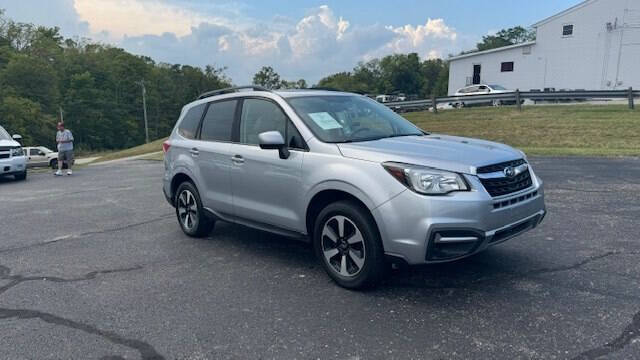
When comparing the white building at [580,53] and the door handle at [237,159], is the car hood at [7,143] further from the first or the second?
the white building at [580,53]

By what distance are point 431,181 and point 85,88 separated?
282 ft

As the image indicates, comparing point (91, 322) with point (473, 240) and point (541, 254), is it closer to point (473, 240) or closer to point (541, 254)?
point (473, 240)

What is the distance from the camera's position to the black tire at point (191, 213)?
5.98m

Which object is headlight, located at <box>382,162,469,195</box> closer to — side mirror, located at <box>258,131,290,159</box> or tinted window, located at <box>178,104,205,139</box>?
side mirror, located at <box>258,131,290,159</box>

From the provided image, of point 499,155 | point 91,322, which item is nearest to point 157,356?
point 91,322

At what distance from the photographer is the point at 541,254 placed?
200 inches

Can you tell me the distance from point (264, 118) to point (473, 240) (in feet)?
8.21

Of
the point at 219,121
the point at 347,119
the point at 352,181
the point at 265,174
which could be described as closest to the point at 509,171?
the point at 352,181

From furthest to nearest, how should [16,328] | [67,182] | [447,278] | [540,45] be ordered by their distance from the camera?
[540,45] → [67,182] → [447,278] → [16,328]

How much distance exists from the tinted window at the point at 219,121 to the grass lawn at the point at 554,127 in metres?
11.1

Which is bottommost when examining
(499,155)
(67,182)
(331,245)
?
(67,182)

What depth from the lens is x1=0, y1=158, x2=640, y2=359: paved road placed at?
335 centimetres

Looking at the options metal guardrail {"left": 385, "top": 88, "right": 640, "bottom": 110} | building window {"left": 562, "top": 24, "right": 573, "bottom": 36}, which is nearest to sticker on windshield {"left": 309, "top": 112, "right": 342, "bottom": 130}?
metal guardrail {"left": 385, "top": 88, "right": 640, "bottom": 110}

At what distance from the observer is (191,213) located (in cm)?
618
